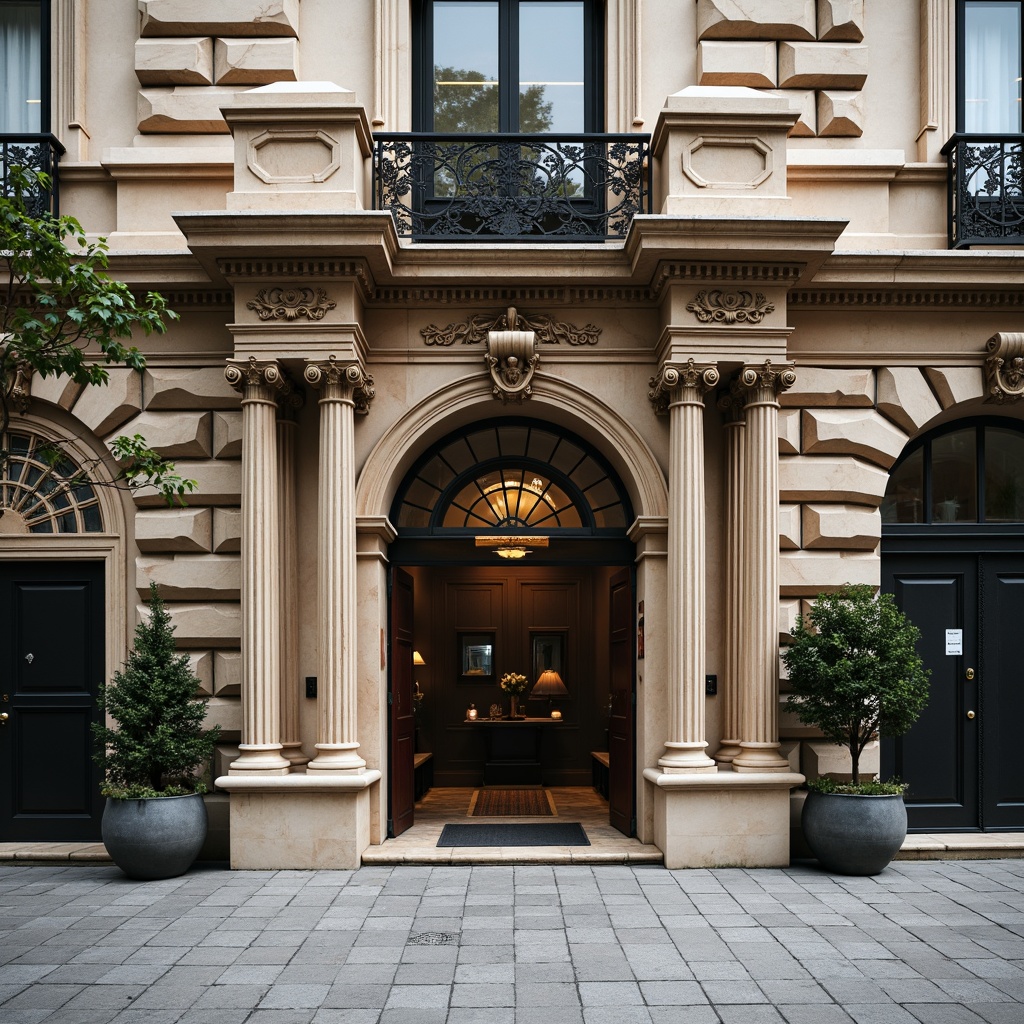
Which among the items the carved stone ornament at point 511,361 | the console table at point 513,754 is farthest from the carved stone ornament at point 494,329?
the console table at point 513,754

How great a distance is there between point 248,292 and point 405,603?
412 centimetres

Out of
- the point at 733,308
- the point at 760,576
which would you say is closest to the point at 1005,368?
the point at 733,308

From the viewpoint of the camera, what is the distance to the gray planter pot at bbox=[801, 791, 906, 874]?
9273 millimetres

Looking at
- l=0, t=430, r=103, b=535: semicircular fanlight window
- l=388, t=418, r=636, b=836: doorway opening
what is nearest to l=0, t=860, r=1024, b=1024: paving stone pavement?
l=388, t=418, r=636, b=836: doorway opening

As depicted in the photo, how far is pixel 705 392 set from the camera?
1046cm

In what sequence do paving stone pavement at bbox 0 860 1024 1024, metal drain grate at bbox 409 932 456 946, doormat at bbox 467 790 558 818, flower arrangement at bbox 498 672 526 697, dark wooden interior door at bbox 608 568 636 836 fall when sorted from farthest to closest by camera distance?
flower arrangement at bbox 498 672 526 697
doormat at bbox 467 790 558 818
dark wooden interior door at bbox 608 568 636 836
metal drain grate at bbox 409 932 456 946
paving stone pavement at bbox 0 860 1024 1024

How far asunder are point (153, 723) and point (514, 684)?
7.09m

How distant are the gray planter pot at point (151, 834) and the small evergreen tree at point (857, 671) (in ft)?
19.9

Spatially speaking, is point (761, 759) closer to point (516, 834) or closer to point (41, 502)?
point (516, 834)

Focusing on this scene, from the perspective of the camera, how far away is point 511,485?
1165 centimetres

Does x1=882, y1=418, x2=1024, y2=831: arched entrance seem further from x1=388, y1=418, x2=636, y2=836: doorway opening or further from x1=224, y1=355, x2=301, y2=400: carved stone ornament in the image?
x1=224, y1=355, x2=301, y2=400: carved stone ornament

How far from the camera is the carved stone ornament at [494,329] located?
10766 millimetres

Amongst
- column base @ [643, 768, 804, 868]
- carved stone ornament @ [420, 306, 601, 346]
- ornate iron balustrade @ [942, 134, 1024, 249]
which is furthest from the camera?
ornate iron balustrade @ [942, 134, 1024, 249]

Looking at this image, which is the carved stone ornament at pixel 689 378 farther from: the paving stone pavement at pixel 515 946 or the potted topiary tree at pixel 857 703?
the paving stone pavement at pixel 515 946
